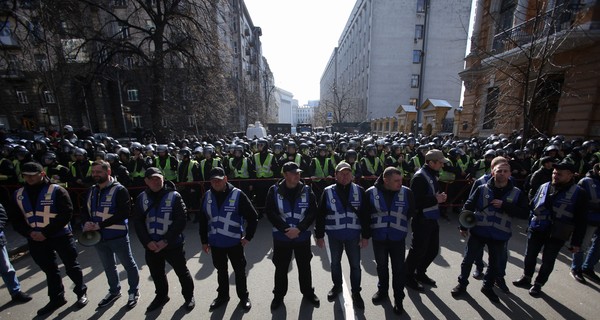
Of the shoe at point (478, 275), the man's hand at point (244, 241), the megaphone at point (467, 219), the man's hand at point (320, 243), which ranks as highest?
the megaphone at point (467, 219)

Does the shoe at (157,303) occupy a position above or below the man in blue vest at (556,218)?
below

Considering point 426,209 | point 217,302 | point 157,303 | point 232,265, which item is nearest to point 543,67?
point 426,209

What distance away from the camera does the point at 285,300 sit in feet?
12.2

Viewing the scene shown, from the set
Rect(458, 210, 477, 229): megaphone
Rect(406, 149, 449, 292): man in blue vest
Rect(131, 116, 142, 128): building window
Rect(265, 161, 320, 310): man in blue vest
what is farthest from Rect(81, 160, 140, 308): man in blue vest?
Rect(131, 116, 142, 128): building window

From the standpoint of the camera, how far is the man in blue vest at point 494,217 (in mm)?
3322

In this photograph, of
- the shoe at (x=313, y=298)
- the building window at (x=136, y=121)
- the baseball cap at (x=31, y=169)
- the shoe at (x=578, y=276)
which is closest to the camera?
the baseball cap at (x=31, y=169)

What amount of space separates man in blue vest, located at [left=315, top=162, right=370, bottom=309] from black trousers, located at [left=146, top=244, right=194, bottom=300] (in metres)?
1.99

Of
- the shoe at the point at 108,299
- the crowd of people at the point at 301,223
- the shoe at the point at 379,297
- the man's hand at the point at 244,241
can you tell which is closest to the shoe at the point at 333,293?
the crowd of people at the point at 301,223

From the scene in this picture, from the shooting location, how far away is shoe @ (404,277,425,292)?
3.91m

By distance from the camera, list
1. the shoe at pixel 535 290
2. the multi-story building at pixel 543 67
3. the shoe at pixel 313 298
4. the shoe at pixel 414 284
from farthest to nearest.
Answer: the multi-story building at pixel 543 67
the shoe at pixel 414 284
the shoe at pixel 535 290
the shoe at pixel 313 298

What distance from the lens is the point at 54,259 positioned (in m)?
3.57

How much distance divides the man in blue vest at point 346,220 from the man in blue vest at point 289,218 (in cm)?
21

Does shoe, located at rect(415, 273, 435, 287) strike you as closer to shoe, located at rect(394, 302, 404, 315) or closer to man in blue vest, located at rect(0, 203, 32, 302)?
shoe, located at rect(394, 302, 404, 315)

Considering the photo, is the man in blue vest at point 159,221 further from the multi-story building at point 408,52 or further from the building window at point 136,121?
the multi-story building at point 408,52
